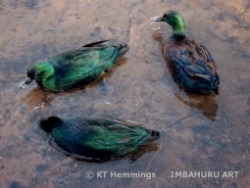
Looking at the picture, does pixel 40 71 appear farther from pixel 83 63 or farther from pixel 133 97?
pixel 133 97

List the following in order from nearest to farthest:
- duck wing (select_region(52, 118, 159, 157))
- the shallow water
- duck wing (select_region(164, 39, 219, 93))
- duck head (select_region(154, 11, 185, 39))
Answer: duck wing (select_region(52, 118, 159, 157)), the shallow water, duck wing (select_region(164, 39, 219, 93)), duck head (select_region(154, 11, 185, 39))

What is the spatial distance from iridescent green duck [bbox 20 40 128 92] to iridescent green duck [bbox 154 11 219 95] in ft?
3.17

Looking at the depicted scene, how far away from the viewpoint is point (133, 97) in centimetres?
615

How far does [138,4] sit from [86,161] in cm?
312

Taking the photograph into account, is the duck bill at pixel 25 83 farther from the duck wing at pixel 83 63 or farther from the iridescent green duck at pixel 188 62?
the iridescent green duck at pixel 188 62

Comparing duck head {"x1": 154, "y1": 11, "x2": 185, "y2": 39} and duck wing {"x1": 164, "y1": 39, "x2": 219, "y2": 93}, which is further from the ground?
duck head {"x1": 154, "y1": 11, "x2": 185, "y2": 39}

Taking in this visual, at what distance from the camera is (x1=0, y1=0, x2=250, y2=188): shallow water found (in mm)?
5414

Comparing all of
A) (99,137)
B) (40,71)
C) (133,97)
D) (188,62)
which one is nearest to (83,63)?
(40,71)

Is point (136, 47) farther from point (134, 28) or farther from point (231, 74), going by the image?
point (231, 74)

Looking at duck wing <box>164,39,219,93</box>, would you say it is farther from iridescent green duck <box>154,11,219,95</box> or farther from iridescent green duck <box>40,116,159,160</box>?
iridescent green duck <box>40,116,159,160</box>

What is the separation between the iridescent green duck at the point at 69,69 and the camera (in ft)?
20.0

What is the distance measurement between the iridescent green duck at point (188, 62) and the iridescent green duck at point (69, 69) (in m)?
0.97

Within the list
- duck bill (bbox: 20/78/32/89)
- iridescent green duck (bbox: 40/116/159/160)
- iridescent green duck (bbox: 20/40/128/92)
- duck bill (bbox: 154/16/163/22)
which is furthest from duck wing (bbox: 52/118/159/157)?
duck bill (bbox: 154/16/163/22)

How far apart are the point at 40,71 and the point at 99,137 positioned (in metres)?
1.37
